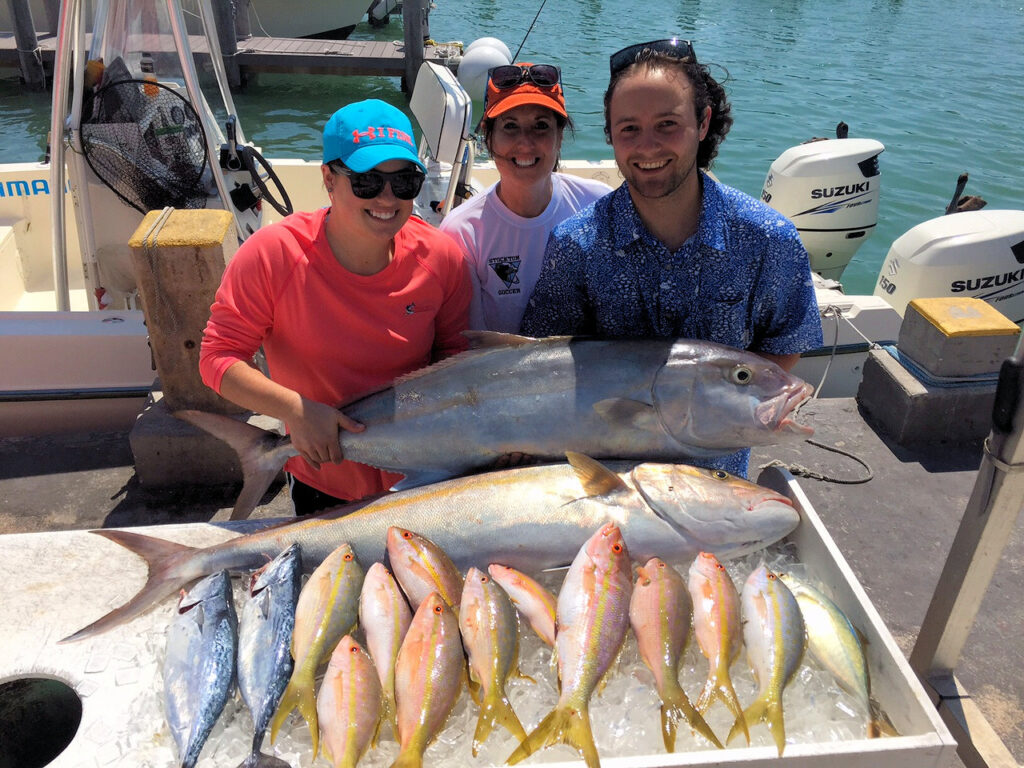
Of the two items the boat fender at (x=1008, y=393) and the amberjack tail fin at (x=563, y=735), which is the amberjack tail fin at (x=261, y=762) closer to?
the amberjack tail fin at (x=563, y=735)

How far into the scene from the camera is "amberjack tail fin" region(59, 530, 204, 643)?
1.77 metres

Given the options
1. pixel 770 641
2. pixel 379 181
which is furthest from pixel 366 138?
pixel 770 641

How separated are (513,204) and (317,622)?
1691mm

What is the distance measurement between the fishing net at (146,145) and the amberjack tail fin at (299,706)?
12.8 ft

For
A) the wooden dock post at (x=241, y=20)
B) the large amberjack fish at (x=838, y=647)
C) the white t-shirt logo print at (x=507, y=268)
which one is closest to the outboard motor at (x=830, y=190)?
the white t-shirt logo print at (x=507, y=268)

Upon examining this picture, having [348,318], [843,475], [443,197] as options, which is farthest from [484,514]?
[443,197]

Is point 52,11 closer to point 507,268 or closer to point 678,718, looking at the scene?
point 507,268

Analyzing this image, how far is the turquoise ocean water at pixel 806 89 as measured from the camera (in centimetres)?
1312

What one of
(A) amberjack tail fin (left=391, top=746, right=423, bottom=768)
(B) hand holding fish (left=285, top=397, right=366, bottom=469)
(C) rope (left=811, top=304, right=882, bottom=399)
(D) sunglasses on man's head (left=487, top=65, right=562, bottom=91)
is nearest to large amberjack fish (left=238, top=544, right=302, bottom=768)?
(A) amberjack tail fin (left=391, top=746, right=423, bottom=768)

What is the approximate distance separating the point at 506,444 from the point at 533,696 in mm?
724

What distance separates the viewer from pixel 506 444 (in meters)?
2.08

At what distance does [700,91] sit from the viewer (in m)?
1.98

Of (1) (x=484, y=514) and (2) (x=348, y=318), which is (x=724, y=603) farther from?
(2) (x=348, y=318)

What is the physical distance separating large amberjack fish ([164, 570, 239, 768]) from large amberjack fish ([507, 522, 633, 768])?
64 centimetres
